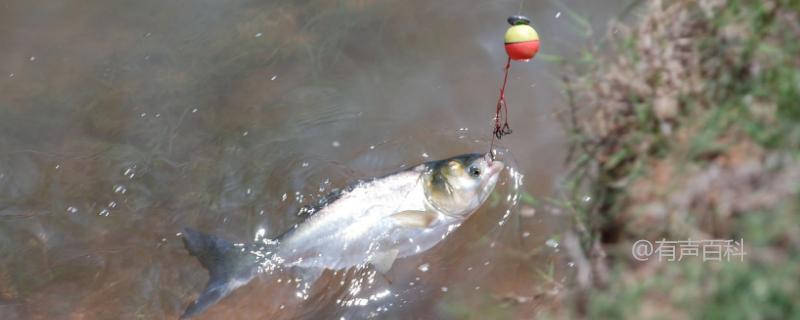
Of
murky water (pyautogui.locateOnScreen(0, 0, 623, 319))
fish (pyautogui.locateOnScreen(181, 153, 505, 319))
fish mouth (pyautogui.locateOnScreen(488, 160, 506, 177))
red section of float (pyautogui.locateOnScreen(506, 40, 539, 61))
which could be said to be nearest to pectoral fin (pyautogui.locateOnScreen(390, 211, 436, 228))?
fish (pyautogui.locateOnScreen(181, 153, 505, 319))

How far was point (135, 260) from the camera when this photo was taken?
457 cm

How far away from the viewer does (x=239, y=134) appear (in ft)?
16.5

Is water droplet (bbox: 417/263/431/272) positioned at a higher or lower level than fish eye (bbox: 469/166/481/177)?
lower

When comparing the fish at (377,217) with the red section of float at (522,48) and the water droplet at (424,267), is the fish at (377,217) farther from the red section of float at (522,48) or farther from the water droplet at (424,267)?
the red section of float at (522,48)

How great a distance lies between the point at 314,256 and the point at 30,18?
336 centimetres

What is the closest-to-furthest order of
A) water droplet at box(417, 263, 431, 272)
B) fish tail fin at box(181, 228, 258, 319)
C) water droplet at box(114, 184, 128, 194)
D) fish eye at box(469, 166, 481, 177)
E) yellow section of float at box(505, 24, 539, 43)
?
yellow section of float at box(505, 24, 539, 43), fish tail fin at box(181, 228, 258, 319), fish eye at box(469, 166, 481, 177), water droplet at box(417, 263, 431, 272), water droplet at box(114, 184, 128, 194)

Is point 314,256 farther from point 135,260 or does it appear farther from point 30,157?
point 30,157

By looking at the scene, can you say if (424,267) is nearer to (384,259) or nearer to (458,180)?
(384,259)

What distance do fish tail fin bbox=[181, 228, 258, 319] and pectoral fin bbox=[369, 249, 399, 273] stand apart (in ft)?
2.24

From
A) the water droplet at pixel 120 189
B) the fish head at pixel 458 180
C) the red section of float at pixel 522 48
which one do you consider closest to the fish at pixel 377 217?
the fish head at pixel 458 180

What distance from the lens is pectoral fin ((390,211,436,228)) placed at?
4.11 meters

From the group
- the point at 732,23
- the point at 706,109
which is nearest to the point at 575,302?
the point at 706,109

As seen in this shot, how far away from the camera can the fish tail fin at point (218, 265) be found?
13.0ft

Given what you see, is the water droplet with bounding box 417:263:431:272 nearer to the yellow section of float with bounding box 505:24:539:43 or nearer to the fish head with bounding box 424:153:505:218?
the fish head with bounding box 424:153:505:218
